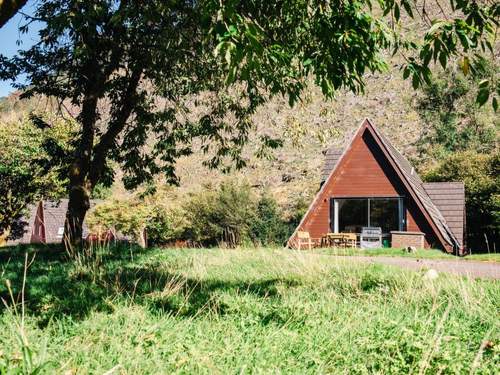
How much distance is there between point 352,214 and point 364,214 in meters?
0.63

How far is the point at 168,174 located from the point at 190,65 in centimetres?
426

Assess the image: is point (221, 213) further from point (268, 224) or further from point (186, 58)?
point (186, 58)

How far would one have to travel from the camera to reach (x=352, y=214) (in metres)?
24.5

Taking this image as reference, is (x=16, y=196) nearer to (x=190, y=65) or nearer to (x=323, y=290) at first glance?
(x=190, y=65)

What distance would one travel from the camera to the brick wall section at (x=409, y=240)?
21866 mm

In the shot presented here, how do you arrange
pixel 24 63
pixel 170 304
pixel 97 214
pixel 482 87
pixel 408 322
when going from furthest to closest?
pixel 97 214 → pixel 24 63 → pixel 170 304 → pixel 408 322 → pixel 482 87

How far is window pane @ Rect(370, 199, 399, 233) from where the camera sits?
23547mm

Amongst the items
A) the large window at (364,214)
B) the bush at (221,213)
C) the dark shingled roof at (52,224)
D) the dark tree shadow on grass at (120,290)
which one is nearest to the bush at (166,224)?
the bush at (221,213)

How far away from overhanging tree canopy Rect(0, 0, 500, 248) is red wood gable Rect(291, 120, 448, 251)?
12.4 metres

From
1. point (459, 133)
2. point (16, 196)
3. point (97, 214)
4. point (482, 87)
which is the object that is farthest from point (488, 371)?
point (459, 133)

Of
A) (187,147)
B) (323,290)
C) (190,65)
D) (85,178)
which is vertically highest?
(190,65)

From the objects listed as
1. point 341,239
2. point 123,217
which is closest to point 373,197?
point 341,239

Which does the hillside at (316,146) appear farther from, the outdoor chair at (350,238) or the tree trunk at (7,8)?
the tree trunk at (7,8)

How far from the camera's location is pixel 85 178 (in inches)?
463
